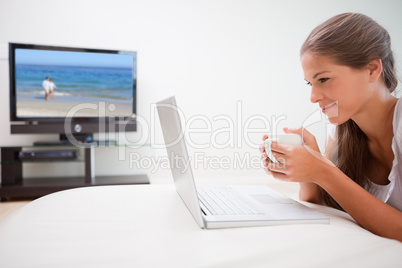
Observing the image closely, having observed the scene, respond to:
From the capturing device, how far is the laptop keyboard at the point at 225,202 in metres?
0.75

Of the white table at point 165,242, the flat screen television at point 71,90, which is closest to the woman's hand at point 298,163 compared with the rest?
the white table at point 165,242

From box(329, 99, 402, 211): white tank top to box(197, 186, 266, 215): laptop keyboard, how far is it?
0.45 m

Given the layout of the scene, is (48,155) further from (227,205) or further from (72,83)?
(227,205)

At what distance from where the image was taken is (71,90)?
2.95 m

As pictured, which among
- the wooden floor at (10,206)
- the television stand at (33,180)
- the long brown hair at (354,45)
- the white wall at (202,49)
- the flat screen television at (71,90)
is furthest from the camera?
the white wall at (202,49)

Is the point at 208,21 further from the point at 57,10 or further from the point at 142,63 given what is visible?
the point at 57,10

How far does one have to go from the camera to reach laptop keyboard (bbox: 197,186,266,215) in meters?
0.75

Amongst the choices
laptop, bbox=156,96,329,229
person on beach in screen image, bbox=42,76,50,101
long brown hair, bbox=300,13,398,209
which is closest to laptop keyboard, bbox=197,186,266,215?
laptop, bbox=156,96,329,229

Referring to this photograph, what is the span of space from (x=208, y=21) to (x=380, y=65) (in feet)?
8.77

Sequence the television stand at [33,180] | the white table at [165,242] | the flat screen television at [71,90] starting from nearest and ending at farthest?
the white table at [165,242] < the television stand at [33,180] < the flat screen television at [71,90]

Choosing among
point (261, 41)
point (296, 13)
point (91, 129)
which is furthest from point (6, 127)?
point (296, 13)

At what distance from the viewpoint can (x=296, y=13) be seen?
3.64 metres

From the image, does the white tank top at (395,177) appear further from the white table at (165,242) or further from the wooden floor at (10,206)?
the wooden floor at (10,206)

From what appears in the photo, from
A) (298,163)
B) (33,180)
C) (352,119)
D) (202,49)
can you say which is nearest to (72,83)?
(33,180)
